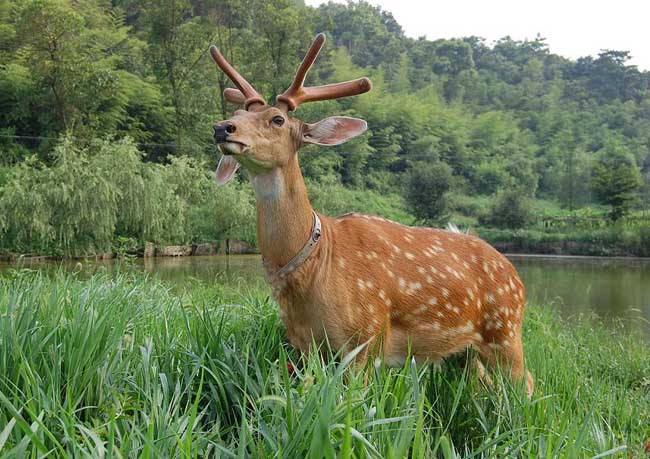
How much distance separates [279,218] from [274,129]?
37 cm

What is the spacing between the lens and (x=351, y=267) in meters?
2.48

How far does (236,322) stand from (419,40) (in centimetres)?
8938

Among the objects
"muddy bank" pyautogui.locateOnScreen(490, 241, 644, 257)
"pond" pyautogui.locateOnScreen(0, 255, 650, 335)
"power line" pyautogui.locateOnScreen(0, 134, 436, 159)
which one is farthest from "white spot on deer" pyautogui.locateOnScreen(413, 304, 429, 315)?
"muddy bank" pyautogui.locateOnScreen(490, 241, 644, 257)

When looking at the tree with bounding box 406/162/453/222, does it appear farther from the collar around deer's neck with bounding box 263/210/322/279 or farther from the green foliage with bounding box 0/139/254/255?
the collar around deer's neck with bounding box 263/210/322/279

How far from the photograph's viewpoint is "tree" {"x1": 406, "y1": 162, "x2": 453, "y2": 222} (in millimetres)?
33250

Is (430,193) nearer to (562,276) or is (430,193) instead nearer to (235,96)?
(562,276)

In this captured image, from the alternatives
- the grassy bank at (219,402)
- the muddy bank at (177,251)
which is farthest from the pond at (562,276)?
the grassy bank at (219,402)

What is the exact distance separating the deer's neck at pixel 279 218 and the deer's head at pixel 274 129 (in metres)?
0.06

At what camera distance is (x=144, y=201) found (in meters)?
16.0

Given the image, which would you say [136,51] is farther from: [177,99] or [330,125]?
[330,125]

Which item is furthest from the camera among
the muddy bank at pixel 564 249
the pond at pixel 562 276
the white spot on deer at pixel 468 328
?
the muddy bank at pixel 564 249

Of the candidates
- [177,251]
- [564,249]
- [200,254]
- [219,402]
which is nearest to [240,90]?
[219,402]

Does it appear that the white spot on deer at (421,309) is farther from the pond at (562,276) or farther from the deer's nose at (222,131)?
the pond at (562,276)

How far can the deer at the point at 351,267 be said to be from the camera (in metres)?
2.35
